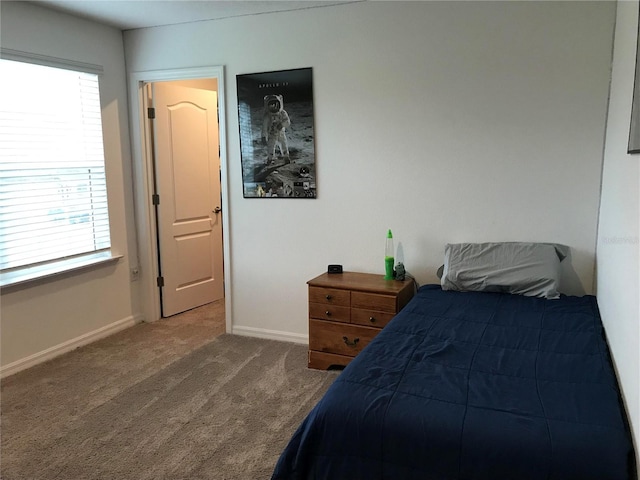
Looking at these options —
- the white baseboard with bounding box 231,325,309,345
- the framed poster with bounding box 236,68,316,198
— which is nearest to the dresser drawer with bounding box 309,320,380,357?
the white baseboard with bounding box 231,325,309,345

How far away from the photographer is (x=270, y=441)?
95.8 inches

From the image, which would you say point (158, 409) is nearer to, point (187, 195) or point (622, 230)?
point (187, 195)

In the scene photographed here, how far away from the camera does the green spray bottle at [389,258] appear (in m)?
3.24

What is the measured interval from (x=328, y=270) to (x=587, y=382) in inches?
76.8

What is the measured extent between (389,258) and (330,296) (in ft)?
1.52

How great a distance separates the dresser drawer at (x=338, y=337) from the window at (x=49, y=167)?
1.89 meters

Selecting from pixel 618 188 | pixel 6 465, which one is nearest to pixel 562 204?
pixel 618 188

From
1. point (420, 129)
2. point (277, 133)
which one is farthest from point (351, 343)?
point (277, 133)

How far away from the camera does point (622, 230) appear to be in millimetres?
1958

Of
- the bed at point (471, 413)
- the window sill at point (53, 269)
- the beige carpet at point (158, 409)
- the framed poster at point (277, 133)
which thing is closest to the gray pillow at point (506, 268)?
the bed at point (471, 413)

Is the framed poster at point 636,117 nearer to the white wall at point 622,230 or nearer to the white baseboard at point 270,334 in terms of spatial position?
the white wall at point 622,230

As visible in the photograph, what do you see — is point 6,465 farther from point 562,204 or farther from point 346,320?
point 562,204

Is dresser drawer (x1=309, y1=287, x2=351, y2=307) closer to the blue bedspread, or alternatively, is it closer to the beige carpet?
the beige carpet

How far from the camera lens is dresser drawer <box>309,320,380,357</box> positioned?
123 inches
